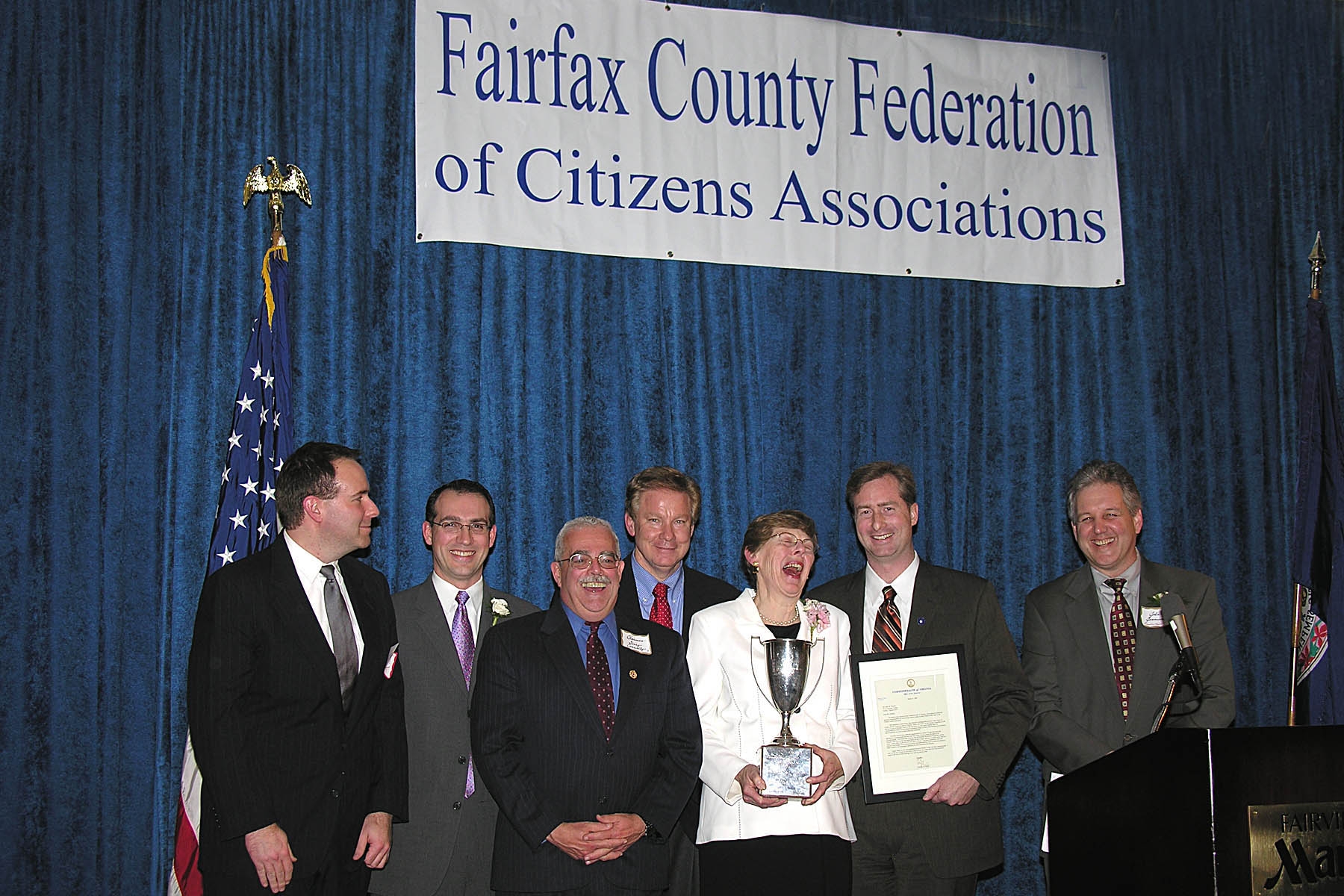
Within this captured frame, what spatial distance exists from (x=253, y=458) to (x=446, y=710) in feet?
3.87

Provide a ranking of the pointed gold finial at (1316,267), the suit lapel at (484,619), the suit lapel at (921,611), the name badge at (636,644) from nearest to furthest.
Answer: the name badge at (636,644)
the suit lapel at (921,611)
the suit lapel at (484,619)
the pointed gold finial at (1316,267)

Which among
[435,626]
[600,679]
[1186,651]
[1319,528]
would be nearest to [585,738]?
[600,679]

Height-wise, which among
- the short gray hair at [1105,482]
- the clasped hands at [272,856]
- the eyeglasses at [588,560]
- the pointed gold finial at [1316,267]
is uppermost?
the pointed gold finial at [1316,267]

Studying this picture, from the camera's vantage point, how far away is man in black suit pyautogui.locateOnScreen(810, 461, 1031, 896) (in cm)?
332

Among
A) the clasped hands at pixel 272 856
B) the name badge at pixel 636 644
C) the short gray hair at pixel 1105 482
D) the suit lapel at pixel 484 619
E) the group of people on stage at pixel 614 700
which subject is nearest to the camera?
the clasped hands at pixel 272 856

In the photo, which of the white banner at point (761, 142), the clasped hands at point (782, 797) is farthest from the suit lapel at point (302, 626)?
the white banner at point (761, 142)

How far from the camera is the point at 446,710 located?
3402 mm

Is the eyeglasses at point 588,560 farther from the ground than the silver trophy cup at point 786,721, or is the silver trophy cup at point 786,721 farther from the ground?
the eyeglasses at point 588,560

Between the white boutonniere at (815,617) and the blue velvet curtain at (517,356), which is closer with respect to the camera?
the white boutonniere at (815,617)

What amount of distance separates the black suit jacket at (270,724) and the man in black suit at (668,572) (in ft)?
2.91

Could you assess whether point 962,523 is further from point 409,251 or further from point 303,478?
point 303,478

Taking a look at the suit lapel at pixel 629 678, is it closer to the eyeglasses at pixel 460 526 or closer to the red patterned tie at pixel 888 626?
the eyeglasses at pixel 460 526

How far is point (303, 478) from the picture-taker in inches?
123

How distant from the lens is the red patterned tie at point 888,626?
346 cm
